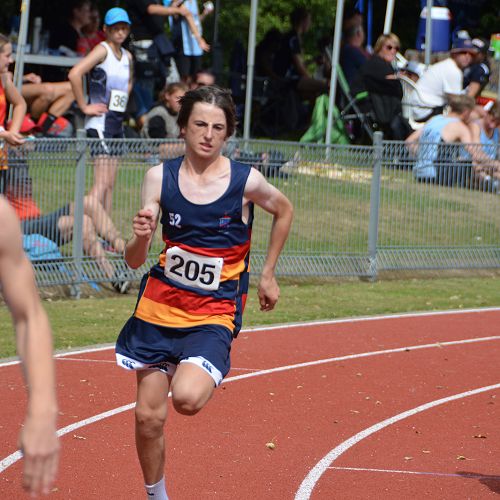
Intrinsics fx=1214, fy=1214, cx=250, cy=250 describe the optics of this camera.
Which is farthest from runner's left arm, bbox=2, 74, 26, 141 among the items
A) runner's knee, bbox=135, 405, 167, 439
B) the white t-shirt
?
the white t-shirt

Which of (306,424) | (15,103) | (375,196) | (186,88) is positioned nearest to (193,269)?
(306,424)

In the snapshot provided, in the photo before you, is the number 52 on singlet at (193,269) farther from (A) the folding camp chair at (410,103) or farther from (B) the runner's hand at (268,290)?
(A) the folding camp chair at (410,103)

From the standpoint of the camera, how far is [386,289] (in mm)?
14062

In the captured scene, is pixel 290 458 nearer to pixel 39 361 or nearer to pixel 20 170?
pixel 39 361

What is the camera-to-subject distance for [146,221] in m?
5.35

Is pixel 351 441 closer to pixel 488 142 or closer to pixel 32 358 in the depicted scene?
pixel 32 358

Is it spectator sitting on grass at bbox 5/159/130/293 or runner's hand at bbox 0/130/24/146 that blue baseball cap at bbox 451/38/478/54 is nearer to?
spectator sitting on grass at bbox 5/159/130/293

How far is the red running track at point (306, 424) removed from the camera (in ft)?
21.0

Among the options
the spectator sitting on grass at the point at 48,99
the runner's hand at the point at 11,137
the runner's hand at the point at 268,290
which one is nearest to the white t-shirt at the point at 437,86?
the spectator sitting on grass at the point at 48,99

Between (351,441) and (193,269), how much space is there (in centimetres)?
217

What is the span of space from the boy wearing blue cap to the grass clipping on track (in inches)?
49.0

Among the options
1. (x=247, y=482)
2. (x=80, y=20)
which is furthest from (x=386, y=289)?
(x=247, y=482)

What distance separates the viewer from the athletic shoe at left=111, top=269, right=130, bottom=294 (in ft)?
41.2

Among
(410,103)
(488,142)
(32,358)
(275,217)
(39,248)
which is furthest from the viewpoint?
(410,103)
